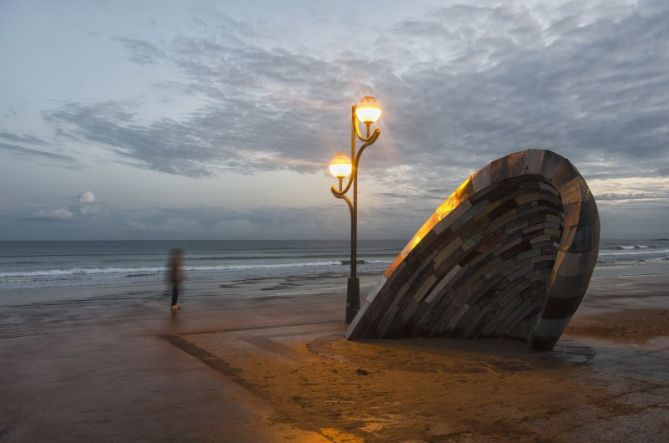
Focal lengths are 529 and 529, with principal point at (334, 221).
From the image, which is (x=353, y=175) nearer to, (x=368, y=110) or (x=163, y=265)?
(x=368, y=110)

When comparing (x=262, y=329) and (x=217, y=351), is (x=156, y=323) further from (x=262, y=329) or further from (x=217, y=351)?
(x=217, y=351)

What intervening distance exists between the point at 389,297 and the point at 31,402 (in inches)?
203

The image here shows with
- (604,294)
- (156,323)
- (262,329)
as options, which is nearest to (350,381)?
(262,329)

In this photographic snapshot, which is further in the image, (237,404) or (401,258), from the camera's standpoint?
(401,258)

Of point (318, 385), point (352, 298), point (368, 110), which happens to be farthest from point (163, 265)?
point (318, 385)

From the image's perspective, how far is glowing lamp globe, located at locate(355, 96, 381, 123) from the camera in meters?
10.0

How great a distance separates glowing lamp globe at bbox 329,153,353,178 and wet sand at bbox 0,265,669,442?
332 cm

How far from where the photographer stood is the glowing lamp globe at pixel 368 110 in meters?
10.0

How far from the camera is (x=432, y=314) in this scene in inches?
349

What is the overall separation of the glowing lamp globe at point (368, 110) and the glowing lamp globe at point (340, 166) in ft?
4.58

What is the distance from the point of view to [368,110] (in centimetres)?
1001

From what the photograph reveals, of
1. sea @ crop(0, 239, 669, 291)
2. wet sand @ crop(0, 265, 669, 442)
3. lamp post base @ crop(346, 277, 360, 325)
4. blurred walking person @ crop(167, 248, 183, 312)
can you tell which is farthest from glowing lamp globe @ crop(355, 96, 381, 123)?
sea @ crop(0, 239, 669, 291)

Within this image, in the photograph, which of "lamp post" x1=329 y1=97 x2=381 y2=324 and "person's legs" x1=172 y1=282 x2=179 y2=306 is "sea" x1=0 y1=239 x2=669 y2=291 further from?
"lamp post" x1=329 y1=97 x2=381 y2=324

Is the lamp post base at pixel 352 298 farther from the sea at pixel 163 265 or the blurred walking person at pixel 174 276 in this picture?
the sea at pixel 163 265
